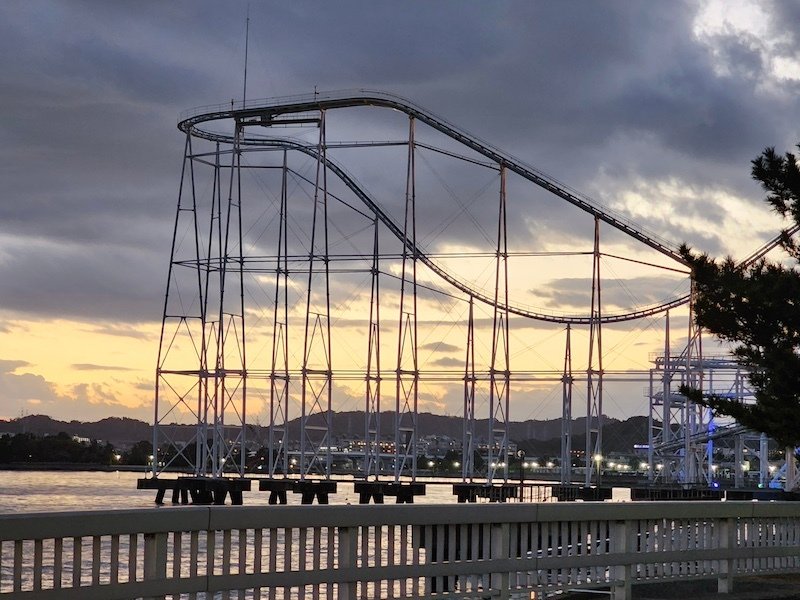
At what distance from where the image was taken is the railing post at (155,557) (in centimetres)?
784

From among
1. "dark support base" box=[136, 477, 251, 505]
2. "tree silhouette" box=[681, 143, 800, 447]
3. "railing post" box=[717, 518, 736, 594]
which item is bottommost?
"dark support base" box=[136, 477, 251, 505]

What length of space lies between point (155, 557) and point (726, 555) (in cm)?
681

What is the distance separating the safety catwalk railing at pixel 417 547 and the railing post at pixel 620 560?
0.5 inches

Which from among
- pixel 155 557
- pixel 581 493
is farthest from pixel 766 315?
pixel 581 493

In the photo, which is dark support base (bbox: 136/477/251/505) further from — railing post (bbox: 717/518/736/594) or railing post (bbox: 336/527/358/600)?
railing post (bbox: 336/527/358/600)

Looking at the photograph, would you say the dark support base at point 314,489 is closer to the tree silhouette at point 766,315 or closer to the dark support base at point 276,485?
the dark support base at point 276,485

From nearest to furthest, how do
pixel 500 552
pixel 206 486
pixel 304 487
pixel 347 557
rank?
pixel 347 557
pixel 500 552
pixel 304 487
pixel 206 486

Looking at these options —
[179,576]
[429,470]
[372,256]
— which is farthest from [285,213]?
[429,470]

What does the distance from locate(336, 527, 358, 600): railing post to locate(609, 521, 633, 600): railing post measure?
3.08 metres

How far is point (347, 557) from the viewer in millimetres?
9102

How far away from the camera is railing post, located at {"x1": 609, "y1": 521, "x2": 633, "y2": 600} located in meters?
11.4

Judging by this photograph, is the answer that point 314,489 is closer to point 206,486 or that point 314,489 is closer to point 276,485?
point 276,485

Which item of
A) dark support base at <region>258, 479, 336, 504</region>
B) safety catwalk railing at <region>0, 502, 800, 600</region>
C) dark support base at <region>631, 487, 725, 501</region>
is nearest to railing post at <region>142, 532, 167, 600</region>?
safety catwalk railing at <region>0, 502, 800, 600</region>

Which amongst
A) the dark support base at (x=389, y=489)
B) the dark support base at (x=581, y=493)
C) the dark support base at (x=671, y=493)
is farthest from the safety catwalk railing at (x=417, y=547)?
the dark support base at (x=389, y=489)
